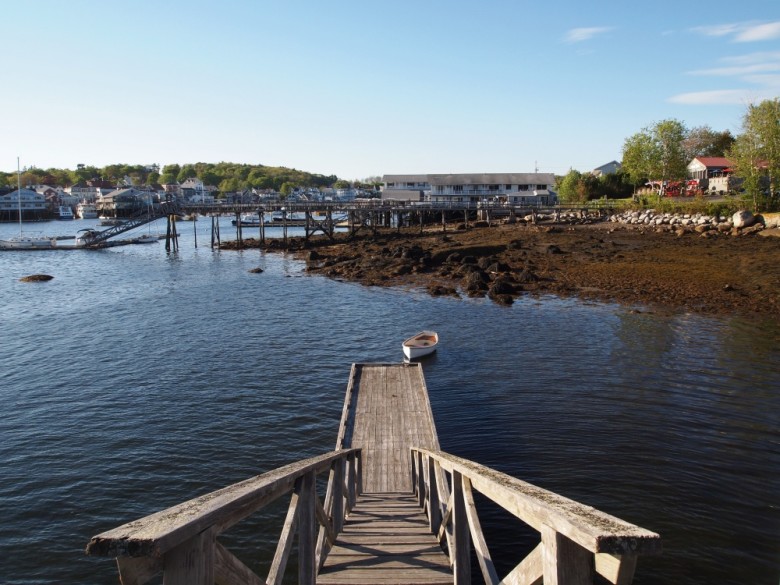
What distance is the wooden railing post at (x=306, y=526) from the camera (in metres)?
5.98

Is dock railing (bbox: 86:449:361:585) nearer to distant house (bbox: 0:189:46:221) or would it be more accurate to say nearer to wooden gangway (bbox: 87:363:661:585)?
wooden gangway (bbox: 87:363:661:585)

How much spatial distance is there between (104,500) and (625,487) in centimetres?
1314

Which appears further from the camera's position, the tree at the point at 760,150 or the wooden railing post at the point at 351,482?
the tree at the point at 760,150

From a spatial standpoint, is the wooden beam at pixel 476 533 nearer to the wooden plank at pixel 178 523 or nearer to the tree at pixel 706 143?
the wooden plank at pixel 178 523

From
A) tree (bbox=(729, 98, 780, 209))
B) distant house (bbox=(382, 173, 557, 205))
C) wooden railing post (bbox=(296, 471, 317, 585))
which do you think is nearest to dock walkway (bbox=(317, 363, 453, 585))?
wooden railing post (bbox=(296, 471, 317, 585))

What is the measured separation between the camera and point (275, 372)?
24.7 m

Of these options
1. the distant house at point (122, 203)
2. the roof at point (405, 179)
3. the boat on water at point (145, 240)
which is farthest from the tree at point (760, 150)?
the distant house at point (122, 203)

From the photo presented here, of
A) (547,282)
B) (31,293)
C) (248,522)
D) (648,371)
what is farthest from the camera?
(31,293)

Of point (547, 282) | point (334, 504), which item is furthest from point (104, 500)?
point (547, 282)

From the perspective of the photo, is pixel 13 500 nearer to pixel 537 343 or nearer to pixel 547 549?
pixel 547 549

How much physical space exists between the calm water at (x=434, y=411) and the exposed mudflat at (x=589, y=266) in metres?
3.99

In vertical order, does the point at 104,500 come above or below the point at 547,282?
below

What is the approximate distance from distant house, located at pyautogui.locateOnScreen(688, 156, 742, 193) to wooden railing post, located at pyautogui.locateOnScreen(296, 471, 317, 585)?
89.3 meters

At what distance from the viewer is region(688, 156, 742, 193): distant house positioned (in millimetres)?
82562
